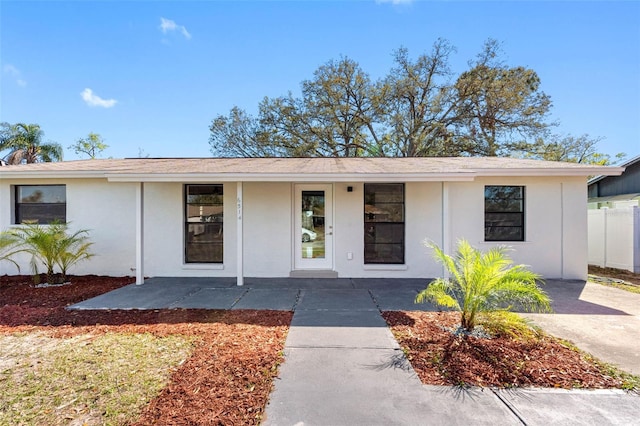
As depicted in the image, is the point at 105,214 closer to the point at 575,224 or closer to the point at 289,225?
the point at 289,225

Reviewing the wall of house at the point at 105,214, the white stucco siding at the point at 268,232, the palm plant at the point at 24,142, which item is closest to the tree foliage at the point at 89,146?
the palm plant at the point at 24,142

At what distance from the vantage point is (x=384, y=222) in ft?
24.7

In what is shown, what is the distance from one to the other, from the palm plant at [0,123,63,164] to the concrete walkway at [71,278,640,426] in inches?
851

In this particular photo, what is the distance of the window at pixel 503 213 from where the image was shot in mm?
7484

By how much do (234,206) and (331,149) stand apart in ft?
39.7

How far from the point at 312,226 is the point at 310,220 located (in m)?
0.16

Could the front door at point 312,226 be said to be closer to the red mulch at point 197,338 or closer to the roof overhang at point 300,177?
the roof overhang at point 300,177

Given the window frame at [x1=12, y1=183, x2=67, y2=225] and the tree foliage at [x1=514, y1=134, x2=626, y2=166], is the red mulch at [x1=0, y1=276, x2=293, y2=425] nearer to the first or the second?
the window frame at [x1=12, y1=183, x2=67, y2=225]

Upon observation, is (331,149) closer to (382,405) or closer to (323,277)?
(323,277)

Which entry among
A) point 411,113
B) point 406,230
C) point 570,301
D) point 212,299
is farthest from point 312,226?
point 411,113

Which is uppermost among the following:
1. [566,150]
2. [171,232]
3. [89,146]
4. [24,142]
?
[89,146]

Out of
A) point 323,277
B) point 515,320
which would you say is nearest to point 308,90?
point 323,277

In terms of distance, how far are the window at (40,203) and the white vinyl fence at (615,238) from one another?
15.4 m

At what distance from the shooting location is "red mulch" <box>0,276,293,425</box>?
2496 mm
